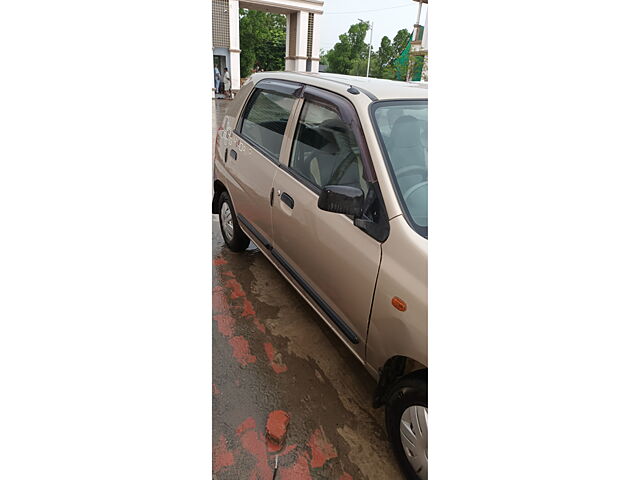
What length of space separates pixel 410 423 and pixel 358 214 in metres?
0.92

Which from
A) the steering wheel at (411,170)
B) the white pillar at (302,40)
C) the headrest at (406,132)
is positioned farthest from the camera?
the white pillar at (302,40)

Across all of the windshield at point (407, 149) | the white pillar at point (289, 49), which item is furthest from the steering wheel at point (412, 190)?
the white pillar at point (289, 49)

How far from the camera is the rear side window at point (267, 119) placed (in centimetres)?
272

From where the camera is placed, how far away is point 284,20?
1939 cm

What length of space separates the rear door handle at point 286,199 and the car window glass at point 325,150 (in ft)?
0.52

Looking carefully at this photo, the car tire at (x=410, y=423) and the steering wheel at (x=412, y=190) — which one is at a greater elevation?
the steering wheel at (x=412, y=190)

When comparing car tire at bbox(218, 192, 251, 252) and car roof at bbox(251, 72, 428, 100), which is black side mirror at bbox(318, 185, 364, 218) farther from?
car tire at bbox(218, 192, 251, 252)

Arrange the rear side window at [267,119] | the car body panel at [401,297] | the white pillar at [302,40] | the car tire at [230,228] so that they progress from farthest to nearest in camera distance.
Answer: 1. the white pillar at [302,40]
2. the car tire at [230,228]
3. the rear side window at [267,119]
4. the car body panel at [401,297]

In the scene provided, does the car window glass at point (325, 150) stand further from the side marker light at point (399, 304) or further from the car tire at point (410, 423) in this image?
the car tire at point (410, 423)

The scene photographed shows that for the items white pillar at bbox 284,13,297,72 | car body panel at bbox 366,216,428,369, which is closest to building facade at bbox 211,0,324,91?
white pillar at bbox 284,13,297,72

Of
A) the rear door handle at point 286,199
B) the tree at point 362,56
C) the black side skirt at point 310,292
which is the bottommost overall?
the black side skirt at point 310,292
